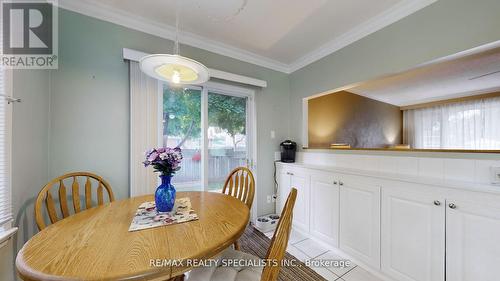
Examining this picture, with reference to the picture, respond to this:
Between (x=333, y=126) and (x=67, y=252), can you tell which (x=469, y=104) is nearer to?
(x=333, y=126)

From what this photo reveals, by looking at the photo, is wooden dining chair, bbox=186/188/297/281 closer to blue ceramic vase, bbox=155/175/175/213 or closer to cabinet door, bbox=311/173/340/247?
blue ceramic vase, bbox=155/175/175/213

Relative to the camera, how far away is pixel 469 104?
11.6ft

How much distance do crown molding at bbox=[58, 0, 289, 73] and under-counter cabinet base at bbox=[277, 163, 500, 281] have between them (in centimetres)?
179

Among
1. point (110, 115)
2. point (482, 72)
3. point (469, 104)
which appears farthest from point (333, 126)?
point (110, 115)

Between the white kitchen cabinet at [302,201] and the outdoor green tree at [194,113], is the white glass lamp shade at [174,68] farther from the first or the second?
the white kitchen cabinet at [302,201]

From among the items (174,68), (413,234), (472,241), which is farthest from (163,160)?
(472,241)

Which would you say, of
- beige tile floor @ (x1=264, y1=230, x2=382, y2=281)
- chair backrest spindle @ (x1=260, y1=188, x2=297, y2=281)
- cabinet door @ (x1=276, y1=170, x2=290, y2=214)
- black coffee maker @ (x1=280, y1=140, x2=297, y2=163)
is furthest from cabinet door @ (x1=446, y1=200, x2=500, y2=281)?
black coffee maker @ (x1=280, y1=140, x2=297, y2=163)

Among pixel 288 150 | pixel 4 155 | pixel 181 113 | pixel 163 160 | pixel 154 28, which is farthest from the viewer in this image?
pixel 288 150

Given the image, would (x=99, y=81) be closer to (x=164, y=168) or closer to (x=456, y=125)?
(x=164, y=168)

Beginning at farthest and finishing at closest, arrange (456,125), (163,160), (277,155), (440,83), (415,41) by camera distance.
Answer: (456,125)
(440,83)
(277,155)
(415,41)
(163,160)

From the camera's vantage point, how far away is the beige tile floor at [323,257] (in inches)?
63.2

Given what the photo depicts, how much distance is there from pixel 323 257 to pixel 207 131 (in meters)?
1.94

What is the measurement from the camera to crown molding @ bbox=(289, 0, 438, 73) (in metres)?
1.60

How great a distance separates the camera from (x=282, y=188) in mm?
2697
